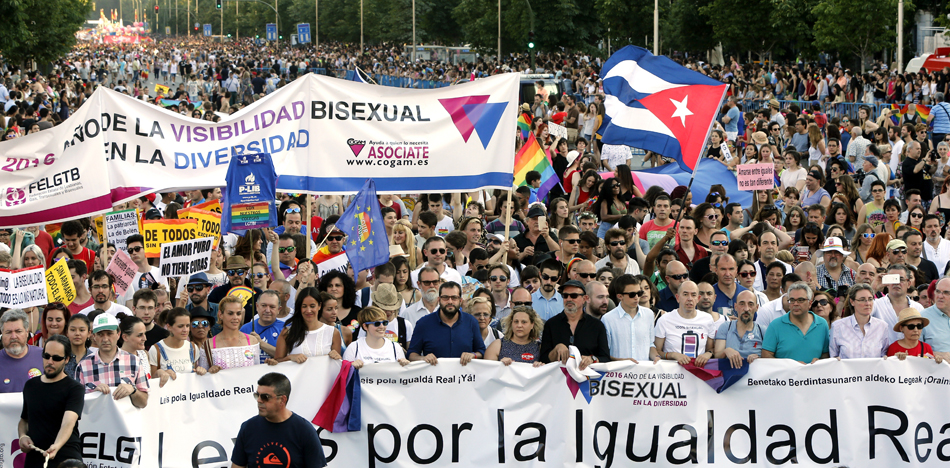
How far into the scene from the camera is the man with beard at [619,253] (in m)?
10.8

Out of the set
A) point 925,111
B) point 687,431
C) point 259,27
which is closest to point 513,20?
point 925,111

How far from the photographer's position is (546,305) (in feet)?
32.2

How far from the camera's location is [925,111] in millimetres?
21766

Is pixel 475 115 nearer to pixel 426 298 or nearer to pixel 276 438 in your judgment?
pixel 426 298

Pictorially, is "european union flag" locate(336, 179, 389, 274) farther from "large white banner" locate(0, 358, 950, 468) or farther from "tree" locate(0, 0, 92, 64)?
"tree" locate(0, 0, 92, 64)

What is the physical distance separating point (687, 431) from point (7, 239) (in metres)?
6.94

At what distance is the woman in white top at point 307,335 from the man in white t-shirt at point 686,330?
7.97ft

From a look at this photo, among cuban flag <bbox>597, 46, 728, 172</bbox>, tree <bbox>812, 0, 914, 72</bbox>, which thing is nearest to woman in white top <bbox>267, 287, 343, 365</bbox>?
cuban flag <bbox>597, 46, 728, 172</bbox>

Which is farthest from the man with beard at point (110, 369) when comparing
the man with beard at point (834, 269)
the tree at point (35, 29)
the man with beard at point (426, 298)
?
the tree at point (35, 29)

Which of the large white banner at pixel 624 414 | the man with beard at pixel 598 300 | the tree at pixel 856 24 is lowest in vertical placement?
the large white banner at pixel 624 414

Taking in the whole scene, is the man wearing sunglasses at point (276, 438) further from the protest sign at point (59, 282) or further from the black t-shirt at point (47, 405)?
the protest sign at point (59, 282)

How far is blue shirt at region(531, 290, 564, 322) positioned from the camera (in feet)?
32.0

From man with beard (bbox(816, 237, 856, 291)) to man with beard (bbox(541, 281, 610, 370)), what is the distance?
10.8ft

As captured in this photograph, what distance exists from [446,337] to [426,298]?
3.16 feet
